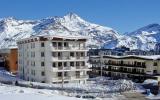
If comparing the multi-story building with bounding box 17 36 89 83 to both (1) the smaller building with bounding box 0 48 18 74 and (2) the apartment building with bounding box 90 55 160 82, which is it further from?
→ (1) the smaller building with bounding box 0 48 18 74

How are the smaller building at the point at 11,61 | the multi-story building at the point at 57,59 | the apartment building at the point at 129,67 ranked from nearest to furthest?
the multi-story building at the point at 57,59 → the apartment building at the point at 129,67 → the smaller building at the point at 11,61

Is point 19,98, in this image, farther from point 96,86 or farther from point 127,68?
point 127,68

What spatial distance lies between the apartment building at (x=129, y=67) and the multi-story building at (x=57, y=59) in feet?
55.2

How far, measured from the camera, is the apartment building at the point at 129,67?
97812mm

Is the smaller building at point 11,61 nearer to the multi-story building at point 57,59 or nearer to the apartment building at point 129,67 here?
the apartment building at point 129,67

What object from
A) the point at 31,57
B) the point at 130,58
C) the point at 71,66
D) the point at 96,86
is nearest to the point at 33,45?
the point at 31,57

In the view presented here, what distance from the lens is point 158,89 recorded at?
78.9 metres

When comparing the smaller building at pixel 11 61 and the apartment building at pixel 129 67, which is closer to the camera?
the apartment building at pixel 129 67

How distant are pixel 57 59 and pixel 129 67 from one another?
84.7 feet

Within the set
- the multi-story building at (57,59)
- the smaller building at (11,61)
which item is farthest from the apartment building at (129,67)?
the smaller building at (11,61)

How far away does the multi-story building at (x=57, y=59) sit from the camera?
85.8 m

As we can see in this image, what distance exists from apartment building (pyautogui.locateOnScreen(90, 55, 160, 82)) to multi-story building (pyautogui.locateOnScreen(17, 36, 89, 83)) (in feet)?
55.2

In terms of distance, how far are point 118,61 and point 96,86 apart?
30131 millimetres

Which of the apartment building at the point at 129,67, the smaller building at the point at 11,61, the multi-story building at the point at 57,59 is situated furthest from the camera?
the smaller building at the point at 11,61
